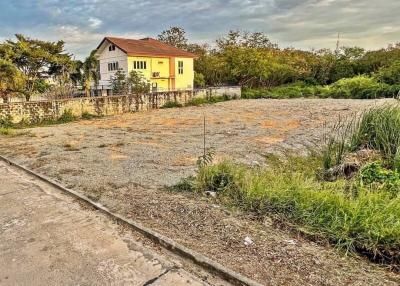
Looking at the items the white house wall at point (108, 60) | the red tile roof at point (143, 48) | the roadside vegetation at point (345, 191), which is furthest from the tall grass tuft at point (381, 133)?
the white house wall at point (108, 60)

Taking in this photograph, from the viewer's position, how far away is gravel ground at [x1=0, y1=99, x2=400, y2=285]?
9.36 feet

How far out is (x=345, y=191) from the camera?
4.22 metres

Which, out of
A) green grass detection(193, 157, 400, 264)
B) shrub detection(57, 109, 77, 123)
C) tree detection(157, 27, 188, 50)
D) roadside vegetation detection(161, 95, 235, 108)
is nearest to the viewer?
green grass detection(193, 157, 400, 264)

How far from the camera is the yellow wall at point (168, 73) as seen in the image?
96.5ft

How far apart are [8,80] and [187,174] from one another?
12.4 metres

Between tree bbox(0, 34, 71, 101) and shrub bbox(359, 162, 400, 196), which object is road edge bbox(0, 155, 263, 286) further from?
tree bbox(0, 34, 71, 101)

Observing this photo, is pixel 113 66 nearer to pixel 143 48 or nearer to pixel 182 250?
pixel 143 48

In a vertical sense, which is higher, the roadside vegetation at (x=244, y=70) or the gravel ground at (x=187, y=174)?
the roadside vegetation at (x=244, y=70)

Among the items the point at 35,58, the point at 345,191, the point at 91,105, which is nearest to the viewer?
the point at 345,191

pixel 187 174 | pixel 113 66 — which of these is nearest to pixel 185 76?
pixel 113 66

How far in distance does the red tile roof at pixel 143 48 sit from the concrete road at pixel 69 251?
24.7 m

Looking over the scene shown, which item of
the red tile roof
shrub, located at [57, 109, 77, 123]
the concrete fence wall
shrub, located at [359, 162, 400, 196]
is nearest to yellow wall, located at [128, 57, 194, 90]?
the red tile roof

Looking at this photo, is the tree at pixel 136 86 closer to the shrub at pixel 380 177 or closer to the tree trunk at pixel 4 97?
the tree trunk at pixel 4 97

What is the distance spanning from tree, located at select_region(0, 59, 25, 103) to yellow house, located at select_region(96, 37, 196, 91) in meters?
12.9
